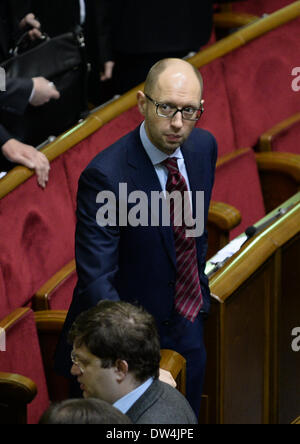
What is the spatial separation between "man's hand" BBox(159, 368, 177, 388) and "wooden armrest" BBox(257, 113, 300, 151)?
2.13 feet

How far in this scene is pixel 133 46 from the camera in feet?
3.88

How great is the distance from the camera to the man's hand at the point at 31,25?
1006 mm

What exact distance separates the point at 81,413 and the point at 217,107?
758 millimetres

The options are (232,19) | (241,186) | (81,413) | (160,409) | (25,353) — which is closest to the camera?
(81,413)

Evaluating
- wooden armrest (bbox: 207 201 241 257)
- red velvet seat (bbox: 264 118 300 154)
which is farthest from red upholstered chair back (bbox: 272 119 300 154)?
wooden armrest (bbox: 207 201 241 257)

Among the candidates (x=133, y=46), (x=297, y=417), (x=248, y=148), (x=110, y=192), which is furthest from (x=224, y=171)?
(x=110, y=192)

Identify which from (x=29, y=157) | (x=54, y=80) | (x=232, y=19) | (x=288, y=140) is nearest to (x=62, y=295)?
(x=29, y=157)

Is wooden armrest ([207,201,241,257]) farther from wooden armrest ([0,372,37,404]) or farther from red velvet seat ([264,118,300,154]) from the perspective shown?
wooden armrest ([0,372,37,404])

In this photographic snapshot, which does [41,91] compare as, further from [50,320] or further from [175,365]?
[175,365]

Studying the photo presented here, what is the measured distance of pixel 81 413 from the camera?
47cm

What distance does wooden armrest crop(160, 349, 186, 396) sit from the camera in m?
0.65

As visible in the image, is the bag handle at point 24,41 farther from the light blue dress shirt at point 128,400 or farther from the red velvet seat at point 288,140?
the light blue dress shirt at point 128,400

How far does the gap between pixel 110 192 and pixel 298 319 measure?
0.31m
